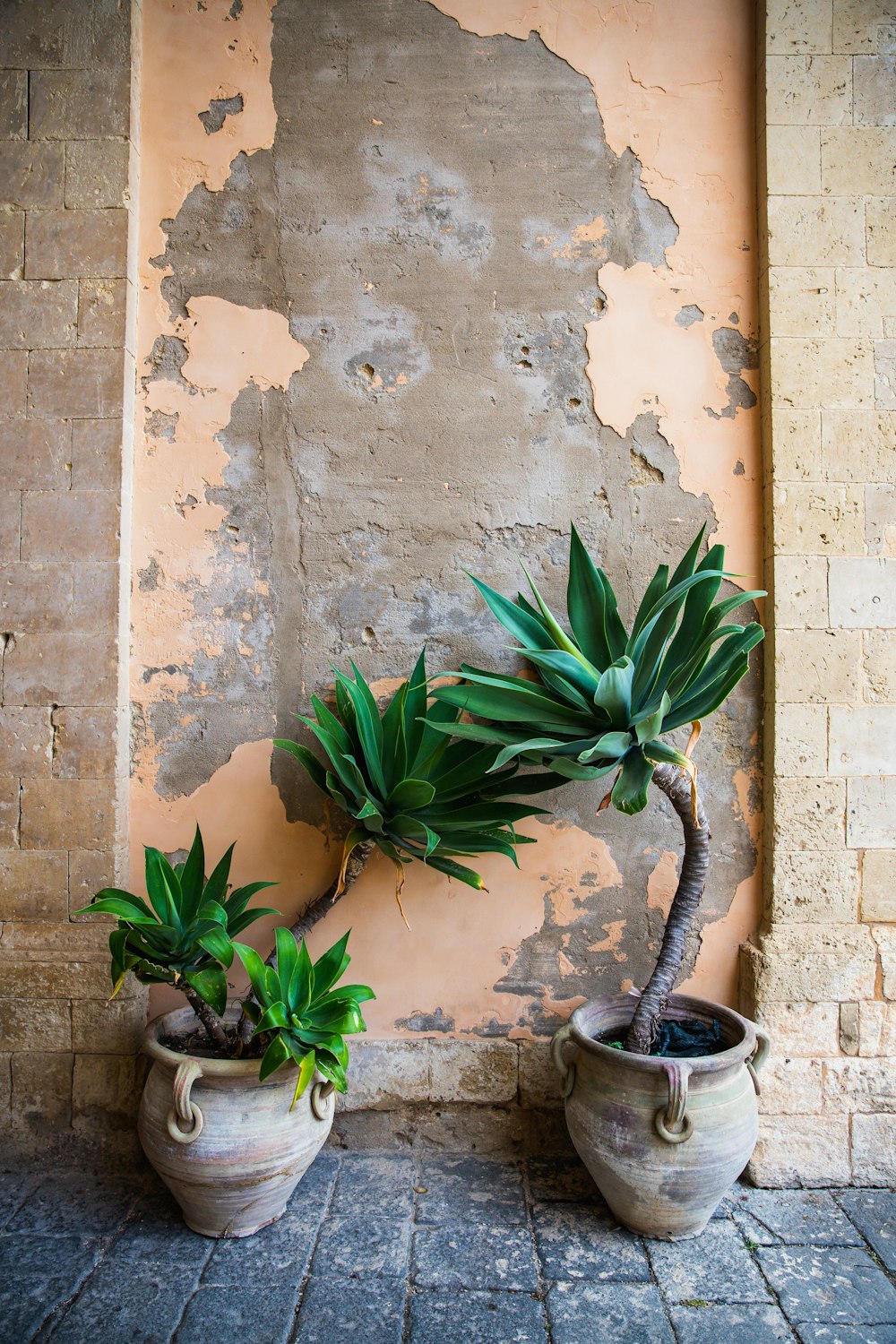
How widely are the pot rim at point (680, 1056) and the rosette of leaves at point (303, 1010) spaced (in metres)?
0.61

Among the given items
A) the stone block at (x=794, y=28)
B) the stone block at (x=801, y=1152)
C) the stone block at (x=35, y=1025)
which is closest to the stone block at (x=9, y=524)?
the stone block at (x=35, y=1025)

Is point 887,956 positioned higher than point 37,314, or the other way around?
point 37,314

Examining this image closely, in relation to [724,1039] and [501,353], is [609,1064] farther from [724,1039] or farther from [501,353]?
[501,353]

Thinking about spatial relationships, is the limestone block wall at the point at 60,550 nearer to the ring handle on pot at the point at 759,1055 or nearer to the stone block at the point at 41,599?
the stone block at the point at 41,599

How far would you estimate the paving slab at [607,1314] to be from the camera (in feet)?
6.26

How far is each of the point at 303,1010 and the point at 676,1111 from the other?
0.96 metres

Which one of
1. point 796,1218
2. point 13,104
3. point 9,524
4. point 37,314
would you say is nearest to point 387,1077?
point 796,1218

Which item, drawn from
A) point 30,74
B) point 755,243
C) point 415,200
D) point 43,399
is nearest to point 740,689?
point 755,243

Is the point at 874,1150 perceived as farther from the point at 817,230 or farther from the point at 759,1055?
the point at 817,230

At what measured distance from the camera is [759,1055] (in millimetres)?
2395

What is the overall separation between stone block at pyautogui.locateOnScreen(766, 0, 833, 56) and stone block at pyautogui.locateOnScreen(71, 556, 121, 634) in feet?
8.06

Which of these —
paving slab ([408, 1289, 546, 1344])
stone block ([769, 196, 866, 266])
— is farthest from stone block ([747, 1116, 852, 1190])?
stone block ([769, 196, 866, 266])

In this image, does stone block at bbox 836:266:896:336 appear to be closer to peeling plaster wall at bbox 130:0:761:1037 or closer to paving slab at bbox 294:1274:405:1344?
peeling plaster wall at bbox 130:0:761:1037

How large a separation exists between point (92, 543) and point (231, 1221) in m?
1.93
